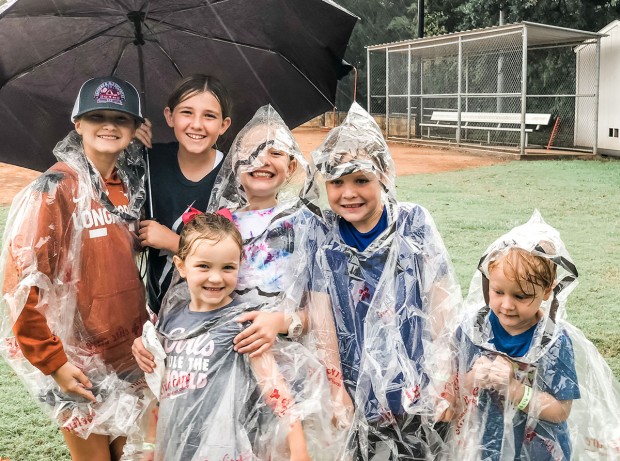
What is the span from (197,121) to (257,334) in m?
0.82

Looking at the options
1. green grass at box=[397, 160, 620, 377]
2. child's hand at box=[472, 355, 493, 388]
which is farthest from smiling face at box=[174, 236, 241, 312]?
green grass at box=[397, 160, 620, 377]

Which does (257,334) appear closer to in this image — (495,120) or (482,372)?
(482,372)

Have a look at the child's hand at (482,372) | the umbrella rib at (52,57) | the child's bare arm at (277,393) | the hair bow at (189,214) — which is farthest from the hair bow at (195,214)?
the child's hand at (482,372)

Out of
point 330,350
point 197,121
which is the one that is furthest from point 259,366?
point 197,121

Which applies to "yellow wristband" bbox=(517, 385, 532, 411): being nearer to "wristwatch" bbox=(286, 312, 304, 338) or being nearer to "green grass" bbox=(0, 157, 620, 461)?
"wristwatch" bbox=(286, 312, 304, 338)

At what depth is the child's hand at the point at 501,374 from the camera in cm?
213

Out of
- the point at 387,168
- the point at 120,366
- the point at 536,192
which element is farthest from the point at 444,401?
the point at 536,192

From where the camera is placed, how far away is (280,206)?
2.43 meters

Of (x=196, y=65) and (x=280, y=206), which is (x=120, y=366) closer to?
(x=280, y=206)

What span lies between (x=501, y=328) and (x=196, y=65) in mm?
1570

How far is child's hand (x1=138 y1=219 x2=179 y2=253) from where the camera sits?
7.76ft

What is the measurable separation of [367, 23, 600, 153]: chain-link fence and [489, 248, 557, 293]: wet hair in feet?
37.1

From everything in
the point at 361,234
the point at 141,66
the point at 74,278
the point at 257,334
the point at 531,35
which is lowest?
the point at 257,334

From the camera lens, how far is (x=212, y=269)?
6.92ft
